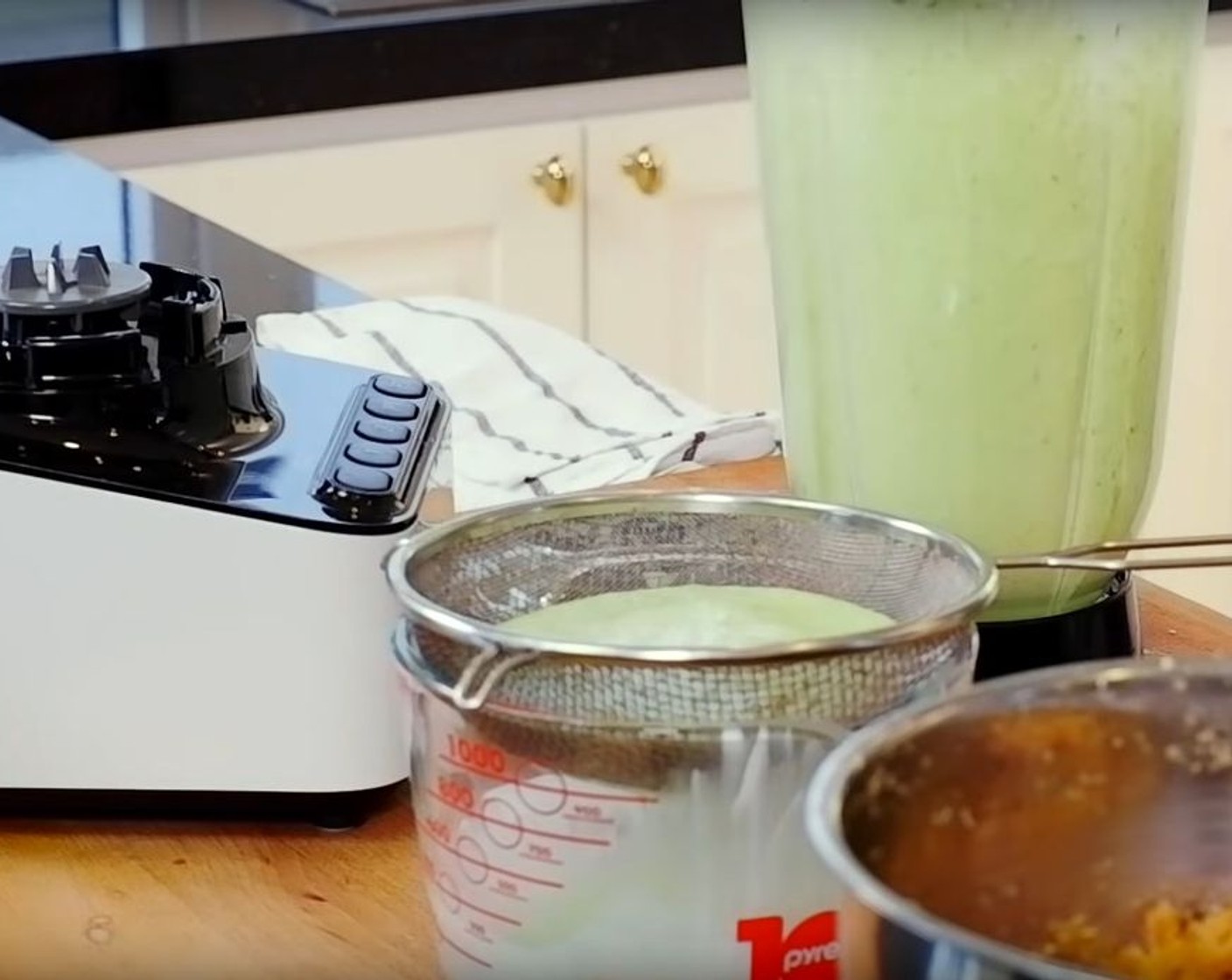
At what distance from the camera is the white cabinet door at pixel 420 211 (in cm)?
158

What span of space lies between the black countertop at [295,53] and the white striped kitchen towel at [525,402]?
0.46m

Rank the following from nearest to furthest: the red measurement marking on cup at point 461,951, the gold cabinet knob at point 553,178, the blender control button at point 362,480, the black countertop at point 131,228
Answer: the red measurement marking on cup at point 461,951, the blender control button at point 362,480, the black countertop at point 131,228, the gold cabinet knob at point 553,178

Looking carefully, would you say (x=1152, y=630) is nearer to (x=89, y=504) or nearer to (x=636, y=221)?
(x=89, y=504)

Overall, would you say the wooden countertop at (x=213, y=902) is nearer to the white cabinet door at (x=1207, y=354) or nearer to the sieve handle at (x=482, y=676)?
the sieve handle at (x=482, y=676)

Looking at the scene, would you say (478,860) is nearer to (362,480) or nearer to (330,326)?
(362,480)

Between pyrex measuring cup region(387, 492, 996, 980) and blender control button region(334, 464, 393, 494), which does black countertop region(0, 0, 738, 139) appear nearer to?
blender control button region(334, 464, 393, 494)

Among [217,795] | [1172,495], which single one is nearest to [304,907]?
[217,795]

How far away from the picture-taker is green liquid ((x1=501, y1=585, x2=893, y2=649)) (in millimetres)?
524

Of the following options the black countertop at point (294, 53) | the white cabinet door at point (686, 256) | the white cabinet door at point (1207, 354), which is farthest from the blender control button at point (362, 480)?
the white cabinet door at point (1207, 354)

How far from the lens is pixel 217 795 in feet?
2.13

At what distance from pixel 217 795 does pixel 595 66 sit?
42.8 inches

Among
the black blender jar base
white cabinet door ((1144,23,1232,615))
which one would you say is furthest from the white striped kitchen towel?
white cabinet door ((1144,23,1232,615))

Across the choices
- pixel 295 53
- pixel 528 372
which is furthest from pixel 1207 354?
pixel 528 372

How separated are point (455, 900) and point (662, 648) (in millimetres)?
89
